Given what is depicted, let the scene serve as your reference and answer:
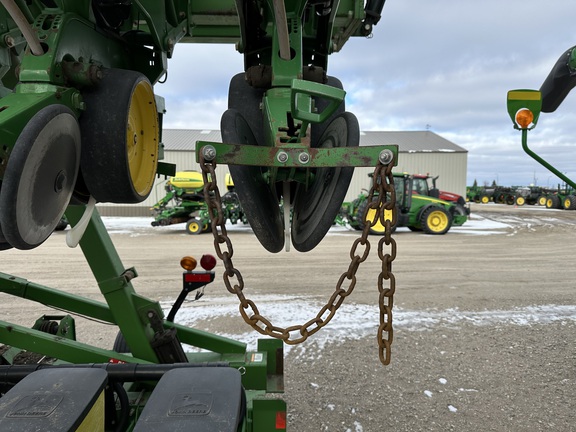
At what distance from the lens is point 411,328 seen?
5184 millimetres

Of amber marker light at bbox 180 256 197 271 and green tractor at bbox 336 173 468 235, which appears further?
green tractor at bbox 336 173 468 235

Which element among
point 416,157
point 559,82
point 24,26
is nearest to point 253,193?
point 24,26

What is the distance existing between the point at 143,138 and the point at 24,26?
2.15 ft

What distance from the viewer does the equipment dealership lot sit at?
135 inches

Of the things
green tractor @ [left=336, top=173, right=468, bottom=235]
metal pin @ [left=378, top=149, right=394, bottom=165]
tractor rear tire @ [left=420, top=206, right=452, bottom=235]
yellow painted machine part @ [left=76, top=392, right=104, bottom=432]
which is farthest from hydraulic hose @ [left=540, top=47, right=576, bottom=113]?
tractor rear tire @ [left=420, top=206, right=452, bottom=235]

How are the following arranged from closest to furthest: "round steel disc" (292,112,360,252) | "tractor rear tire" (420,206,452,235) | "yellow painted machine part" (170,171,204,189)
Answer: "round steel disc" (292,112,360,252) → "tractor rear tire" (420,206,452,235) → "yellow painted machine part" (170,171,204,189)

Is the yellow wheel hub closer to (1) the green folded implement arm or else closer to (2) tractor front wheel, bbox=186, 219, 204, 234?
(2) tractor front wheel, bbox=186, 219, 204, 234

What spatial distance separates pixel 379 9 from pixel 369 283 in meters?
5.79

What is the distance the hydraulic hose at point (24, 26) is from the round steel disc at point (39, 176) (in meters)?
0.24

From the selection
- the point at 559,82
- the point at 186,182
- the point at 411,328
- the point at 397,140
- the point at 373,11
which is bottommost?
the point at 411,328

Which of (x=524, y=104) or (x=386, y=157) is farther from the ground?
(x=524, y=104)

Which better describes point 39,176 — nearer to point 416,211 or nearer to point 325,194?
point 325,194

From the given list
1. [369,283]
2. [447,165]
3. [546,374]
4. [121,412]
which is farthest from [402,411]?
[447,165]

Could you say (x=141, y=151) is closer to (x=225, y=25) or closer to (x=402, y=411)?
(x=225, y=25)
